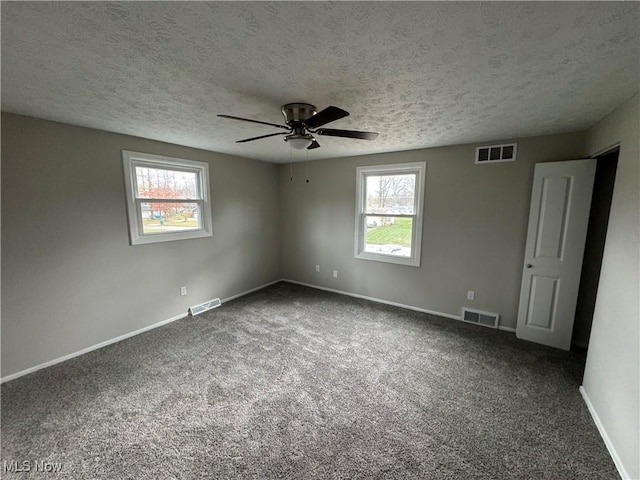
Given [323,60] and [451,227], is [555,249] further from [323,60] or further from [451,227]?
[323,60]

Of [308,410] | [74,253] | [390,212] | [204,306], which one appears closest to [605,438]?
[308,410]

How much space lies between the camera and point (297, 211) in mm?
4805

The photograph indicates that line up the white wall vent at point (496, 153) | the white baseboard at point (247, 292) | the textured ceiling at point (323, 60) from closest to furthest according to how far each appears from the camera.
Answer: the textured ceiling at point (323, 60) < the white wall vent at point (496, 153) < the white baseboard at point (247, 292)

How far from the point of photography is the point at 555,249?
107 inches

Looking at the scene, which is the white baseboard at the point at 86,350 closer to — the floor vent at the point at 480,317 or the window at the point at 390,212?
the window at the point at 390,212

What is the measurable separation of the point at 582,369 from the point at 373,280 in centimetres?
242

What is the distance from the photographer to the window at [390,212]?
366 cm

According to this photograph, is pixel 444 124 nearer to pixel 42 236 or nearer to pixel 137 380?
pixel 137 380

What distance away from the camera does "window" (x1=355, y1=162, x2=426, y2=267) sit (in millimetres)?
3660

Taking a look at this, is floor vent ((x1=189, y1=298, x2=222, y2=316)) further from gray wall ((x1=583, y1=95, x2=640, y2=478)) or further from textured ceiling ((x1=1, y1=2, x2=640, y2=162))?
gray wall ((x1=583, y1=95, x2=640, y2=478))

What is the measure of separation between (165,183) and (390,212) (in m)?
3.19

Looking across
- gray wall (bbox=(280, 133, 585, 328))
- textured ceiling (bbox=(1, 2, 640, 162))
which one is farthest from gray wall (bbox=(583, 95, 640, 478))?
gray wall (bbox=(280, 133, 585, 328))

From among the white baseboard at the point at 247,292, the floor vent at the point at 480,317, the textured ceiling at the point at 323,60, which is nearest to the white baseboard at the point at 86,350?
the white baseboard at the point at 247,292

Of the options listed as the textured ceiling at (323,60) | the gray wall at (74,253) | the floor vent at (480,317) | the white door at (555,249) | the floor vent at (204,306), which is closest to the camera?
the textured ceiling at (323,60)
